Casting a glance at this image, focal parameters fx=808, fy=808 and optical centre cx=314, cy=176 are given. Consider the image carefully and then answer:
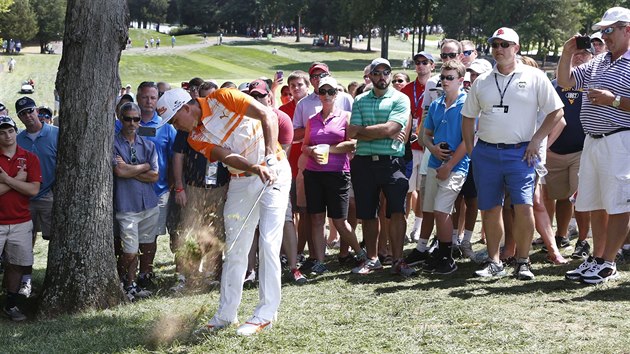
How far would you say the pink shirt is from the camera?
9.45 m

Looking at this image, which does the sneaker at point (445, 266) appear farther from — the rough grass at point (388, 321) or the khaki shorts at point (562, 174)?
the khaki shorts at point (562, 174)

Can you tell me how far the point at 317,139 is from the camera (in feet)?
31.0

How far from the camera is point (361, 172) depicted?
30.0 feet

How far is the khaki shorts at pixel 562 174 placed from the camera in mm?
9477

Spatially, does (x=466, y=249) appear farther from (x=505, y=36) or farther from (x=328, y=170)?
(x=505, y=36)

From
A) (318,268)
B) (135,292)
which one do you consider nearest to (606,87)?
(318,268)

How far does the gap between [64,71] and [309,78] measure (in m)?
3.38

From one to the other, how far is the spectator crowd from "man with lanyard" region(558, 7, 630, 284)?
13 millimetres

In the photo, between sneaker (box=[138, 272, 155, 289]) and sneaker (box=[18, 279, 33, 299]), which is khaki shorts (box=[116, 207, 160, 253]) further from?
Result: sneaker (box=[18, 279, 33, 299])

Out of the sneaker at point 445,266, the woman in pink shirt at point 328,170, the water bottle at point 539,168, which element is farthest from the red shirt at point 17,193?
the water bottle at point 539,168

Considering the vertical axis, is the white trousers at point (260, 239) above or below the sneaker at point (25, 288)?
above

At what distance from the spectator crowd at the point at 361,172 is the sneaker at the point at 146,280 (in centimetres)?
2

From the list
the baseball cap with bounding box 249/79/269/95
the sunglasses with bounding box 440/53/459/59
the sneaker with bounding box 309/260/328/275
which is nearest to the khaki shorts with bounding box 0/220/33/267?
the baseball cap with bounding box 249/79/269/95

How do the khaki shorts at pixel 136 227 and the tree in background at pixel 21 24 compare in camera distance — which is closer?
the khaki shorts at pixel 136 227
